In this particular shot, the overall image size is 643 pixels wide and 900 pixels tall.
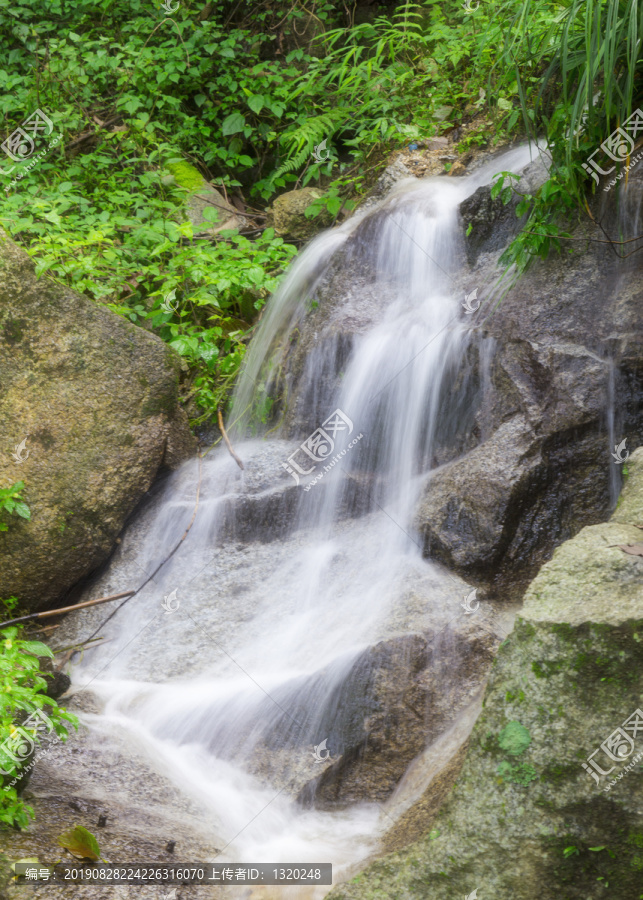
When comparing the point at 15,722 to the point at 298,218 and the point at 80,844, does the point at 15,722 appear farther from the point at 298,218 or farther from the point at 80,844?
the point at 298,218

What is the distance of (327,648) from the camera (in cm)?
338

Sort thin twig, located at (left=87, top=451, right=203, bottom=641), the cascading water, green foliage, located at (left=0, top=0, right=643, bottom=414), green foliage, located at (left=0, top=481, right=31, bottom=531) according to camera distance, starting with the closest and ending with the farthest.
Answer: the cascading water, green foliage, located at (left=0, top=481, right=31, bottom=531), thin twig, located at (left=87, top=451, right=203, bottom=641), green foliage, located at (left=0, top=0, right=643, bottom=414)

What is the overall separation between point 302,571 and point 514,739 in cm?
210

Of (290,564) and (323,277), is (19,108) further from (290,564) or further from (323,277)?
(290,564)

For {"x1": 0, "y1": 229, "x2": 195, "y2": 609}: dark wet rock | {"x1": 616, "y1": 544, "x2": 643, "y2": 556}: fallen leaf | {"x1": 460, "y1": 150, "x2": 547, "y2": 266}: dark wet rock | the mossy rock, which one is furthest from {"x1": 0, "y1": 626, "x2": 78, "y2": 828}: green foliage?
the mossy rock

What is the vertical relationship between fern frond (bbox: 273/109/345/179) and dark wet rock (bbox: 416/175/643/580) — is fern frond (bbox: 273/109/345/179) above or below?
above

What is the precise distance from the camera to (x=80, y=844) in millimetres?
2311

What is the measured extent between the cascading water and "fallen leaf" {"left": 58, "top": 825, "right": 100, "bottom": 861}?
1.65 ft

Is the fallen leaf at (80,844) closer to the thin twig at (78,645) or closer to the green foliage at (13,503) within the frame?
the thin twig at (78,645)

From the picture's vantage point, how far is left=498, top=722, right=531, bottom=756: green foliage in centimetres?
199

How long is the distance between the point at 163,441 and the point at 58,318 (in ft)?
3.22

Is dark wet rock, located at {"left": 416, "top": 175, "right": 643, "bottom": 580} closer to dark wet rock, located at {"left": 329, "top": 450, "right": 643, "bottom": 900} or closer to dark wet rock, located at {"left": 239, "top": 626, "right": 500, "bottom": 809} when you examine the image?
dark wet rock, located at {"left": 239, "top": 626, "right": 500, "bottom": 809}

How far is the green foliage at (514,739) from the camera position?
78.3 inches

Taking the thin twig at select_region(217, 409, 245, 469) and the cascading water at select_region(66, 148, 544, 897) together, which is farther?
the thin twig at select_region(217, 409, 245, 469)
